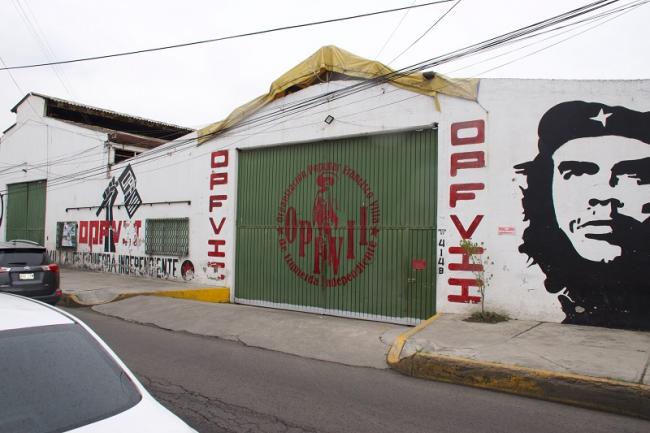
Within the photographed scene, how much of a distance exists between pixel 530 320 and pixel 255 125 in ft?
26.0

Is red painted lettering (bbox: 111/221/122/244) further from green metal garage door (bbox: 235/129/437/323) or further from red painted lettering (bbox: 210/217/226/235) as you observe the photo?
green metal garage door (bbox: 235/129/437/323)

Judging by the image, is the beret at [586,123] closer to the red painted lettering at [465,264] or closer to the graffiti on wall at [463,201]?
the graffiti on wall at [463,201]

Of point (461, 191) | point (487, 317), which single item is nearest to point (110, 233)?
point (461, 191)

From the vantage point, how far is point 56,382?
2324 mm

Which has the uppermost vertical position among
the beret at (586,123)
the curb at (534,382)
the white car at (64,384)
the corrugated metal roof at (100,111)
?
the corrugated metal roof at (100,111)

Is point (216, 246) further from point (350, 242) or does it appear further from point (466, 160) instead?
point (466, 160)

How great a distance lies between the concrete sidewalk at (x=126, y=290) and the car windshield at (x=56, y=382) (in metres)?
9.49

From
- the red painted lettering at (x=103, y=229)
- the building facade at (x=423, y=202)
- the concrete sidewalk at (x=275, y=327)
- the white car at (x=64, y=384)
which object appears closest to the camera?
the white car at (x=64, y=384)

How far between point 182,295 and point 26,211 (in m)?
14.5

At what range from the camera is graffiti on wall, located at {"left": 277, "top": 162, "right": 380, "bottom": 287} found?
10117mm

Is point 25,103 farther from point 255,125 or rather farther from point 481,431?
point 481,431

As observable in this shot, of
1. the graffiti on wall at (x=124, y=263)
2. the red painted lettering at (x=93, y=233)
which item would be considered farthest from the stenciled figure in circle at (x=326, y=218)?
the red painted lettering at (x=93, y=233)

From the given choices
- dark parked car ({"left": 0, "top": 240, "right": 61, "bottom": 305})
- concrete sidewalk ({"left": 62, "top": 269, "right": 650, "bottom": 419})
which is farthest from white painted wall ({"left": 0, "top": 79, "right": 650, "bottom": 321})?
dark parked car ({"left": 0, "top": 240, "right": 61, "bottom": 305})

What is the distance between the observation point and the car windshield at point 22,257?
8.91 m
